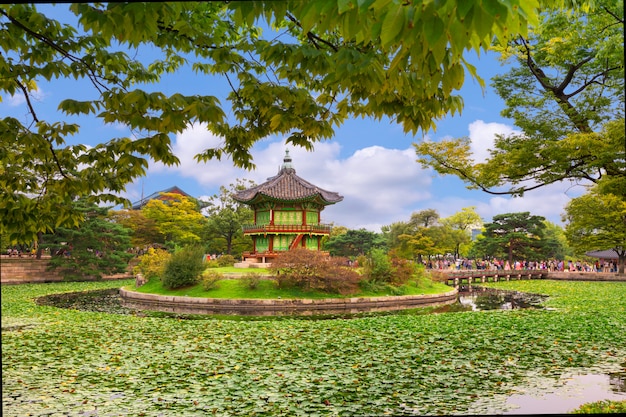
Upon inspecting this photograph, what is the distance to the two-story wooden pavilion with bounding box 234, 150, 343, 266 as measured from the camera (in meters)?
27.0

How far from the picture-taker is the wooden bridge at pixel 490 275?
1284 inches

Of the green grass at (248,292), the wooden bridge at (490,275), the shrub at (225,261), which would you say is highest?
the shrub at (225,261)

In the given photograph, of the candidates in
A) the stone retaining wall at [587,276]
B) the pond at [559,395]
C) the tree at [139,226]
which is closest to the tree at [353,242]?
the stone retaining wall at [587,276]

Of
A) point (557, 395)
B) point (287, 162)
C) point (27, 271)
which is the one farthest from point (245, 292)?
point (287, 162)

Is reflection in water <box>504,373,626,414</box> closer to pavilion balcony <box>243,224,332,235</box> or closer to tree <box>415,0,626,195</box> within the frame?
tree <box>415,0,626,195</box>

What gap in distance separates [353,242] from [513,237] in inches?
524

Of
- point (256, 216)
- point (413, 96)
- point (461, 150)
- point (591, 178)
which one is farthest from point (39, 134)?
point (256, 216)

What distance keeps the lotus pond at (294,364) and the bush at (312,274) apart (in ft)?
20.0

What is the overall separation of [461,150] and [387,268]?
28.2ft

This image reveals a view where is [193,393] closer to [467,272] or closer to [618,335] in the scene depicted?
[618,335]

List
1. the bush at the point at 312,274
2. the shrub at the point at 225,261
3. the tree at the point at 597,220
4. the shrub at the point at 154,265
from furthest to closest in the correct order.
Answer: the shrub at the point at 225,261, the shrub at the point at 154,265, the bush at the point at 312,274, the tree at the point at 597,220

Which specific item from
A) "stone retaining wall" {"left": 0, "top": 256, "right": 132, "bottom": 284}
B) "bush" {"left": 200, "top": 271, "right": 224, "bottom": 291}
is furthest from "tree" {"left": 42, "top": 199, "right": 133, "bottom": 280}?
"bush" {"left": 200, "top": 271, "right": 224, "bottom": 291}

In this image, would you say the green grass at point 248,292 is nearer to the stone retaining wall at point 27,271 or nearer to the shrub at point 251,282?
the shrub at point 251,282

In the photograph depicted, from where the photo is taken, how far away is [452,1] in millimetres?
1423
